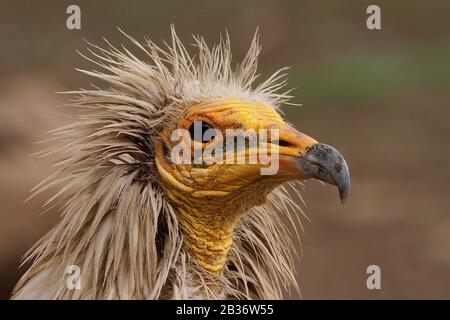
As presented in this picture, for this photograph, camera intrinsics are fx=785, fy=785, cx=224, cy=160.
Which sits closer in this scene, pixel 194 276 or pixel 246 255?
pixel 194 276

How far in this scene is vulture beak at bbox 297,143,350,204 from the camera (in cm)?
261

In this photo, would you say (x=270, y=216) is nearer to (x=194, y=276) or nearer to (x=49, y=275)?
(x=194, y=276)

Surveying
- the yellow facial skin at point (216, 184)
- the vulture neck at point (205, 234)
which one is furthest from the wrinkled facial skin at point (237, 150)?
the vulture neck at point (205, 234)

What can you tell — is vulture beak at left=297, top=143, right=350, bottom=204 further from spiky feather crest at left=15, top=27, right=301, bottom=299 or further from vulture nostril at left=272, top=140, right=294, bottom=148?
spiky feather crest at left=15, top=27, right=301, bottom=299

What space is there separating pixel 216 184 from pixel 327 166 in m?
0.47

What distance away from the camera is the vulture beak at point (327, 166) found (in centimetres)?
261

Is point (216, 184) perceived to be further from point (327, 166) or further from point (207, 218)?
point (327, 166)

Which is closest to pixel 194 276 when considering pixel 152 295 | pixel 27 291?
pixel 152 295

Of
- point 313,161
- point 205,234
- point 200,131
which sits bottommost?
point 205,234

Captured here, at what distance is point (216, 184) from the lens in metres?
2.90

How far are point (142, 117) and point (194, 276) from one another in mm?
636

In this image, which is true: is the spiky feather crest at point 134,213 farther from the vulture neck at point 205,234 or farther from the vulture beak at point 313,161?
the vulture beak at point 313,161

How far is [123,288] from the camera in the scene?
2.74 metres

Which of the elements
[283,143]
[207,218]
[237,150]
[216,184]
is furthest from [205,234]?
[283,143]
